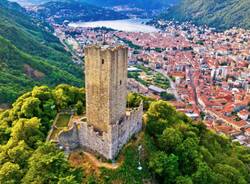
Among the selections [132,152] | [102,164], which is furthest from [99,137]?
Answer: [132,152]

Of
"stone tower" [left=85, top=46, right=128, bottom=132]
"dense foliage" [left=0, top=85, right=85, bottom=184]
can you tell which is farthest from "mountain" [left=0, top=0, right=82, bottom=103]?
"stone tower" [left=85, top=46, right=128, bottom=132]

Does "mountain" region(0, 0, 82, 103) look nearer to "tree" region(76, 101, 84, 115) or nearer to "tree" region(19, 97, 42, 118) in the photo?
"tree" region(19, 97, 42, 118)

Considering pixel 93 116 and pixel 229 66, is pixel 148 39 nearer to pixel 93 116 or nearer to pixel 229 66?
pixel 229 66

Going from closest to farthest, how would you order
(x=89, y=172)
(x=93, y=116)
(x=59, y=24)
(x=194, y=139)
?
1. (x=89, y=172)
2. (x=93, y=116)
3. (x=194, y=139)
4. (x=59, y=24)

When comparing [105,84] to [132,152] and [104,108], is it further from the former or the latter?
[132,152]

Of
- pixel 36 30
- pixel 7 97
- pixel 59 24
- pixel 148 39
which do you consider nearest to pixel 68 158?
pixel 7 97

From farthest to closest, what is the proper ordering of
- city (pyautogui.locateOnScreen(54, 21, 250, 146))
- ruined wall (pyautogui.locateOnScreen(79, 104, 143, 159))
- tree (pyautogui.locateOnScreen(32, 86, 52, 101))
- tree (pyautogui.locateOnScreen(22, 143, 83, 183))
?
city (pyautogui.locateOnScreen(54, 21, 250, 146)) → tree (pyautogui.locateOnScreen(32, 86, 52, 101)) → ruined wall (pyautogui.locateOnScreen(79, 104, 143, 159)) → tree (pyautogui.locateOnScreen(22, 143, 83, 183))

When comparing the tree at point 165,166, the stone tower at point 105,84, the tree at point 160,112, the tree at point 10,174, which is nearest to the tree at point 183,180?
the tree at point 165,166
